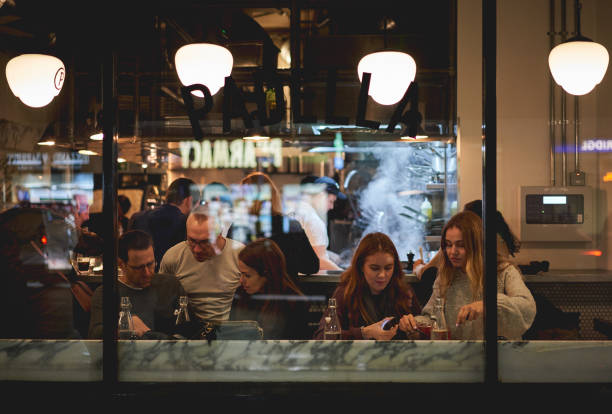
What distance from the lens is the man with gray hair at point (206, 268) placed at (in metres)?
3.35

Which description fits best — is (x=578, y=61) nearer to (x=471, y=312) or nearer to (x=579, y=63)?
(x=579, y=63)

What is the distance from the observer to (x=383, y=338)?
2.40m

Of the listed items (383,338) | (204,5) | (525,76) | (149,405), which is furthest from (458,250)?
(204,5)

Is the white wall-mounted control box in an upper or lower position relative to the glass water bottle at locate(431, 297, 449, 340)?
upper

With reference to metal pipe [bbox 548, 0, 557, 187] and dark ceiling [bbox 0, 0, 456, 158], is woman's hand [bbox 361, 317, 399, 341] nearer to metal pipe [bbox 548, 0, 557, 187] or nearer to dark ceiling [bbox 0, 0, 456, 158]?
dark ceiling [bbox 0, 0, 456, 158]

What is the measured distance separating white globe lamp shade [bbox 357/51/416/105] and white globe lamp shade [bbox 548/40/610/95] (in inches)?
37.0

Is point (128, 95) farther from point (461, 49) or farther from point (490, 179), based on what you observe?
point (490, 179)

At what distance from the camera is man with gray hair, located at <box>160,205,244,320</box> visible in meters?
3.35

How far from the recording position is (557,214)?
5.14m

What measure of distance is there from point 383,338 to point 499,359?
541mm

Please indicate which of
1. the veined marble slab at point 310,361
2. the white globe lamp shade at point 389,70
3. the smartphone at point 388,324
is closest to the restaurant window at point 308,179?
the veined marble slab at point 310,361

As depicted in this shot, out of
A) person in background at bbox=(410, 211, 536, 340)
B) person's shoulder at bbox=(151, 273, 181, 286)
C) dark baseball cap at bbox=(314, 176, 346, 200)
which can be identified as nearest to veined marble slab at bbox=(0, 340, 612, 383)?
person in background at bbox=(410, 211, 536, 340)

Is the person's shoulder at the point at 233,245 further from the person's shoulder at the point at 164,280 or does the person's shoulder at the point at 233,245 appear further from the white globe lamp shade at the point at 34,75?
the white globe lamp shade at the point at 34,75

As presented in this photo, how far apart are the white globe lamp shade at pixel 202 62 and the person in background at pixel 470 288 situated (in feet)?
5.82
